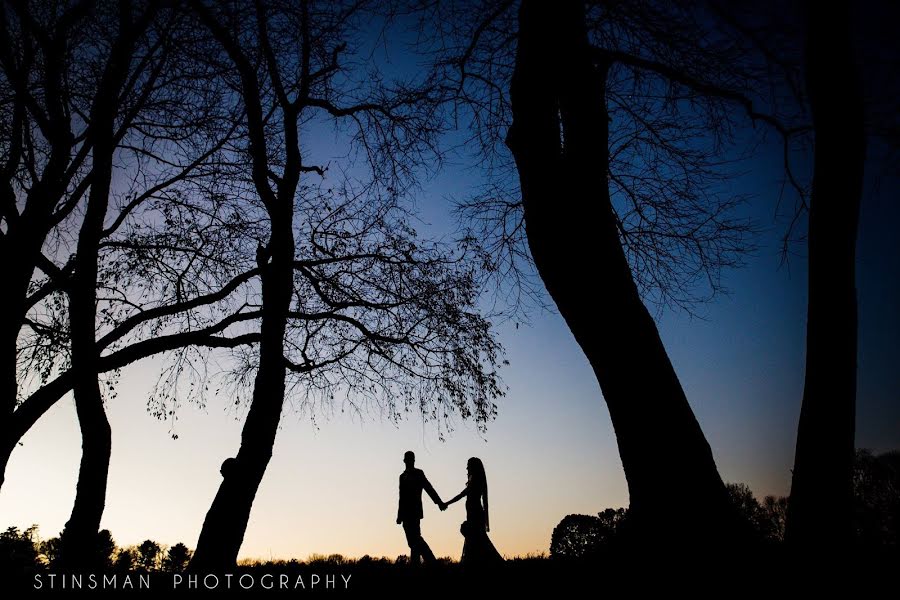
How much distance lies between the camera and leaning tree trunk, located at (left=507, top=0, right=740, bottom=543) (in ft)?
12.9

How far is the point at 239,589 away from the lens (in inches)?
246

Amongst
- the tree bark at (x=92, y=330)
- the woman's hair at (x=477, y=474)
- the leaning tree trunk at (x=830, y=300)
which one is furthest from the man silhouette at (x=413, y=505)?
the leaning tree trunk at (x=830, y=300)

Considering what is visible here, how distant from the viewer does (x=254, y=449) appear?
23.5 feet

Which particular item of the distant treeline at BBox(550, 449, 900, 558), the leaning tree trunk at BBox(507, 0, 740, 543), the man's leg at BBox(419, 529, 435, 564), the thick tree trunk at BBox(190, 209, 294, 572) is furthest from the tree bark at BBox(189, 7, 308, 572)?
the distant treeline at BBox(550, 449, 900, 558)

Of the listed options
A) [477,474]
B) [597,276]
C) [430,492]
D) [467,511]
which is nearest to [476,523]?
[467,511]

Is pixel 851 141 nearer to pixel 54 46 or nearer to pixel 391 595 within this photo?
pixel 391 595

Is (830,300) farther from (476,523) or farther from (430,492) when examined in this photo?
(430,492)

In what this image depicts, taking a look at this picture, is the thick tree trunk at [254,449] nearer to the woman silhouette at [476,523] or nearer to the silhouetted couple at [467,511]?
the silhouetted couple at [467,511]

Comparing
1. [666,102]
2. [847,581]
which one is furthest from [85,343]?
[847,581]

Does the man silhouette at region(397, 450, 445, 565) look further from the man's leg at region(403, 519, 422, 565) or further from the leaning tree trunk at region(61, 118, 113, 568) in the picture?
the leaning tree trunk at region(61, 118, 113, 568)

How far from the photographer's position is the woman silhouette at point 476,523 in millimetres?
8503

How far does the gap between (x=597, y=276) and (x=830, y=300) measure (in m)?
1.64

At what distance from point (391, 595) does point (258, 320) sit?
298 inches

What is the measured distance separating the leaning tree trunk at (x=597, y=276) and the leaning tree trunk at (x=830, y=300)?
0.59 meters
